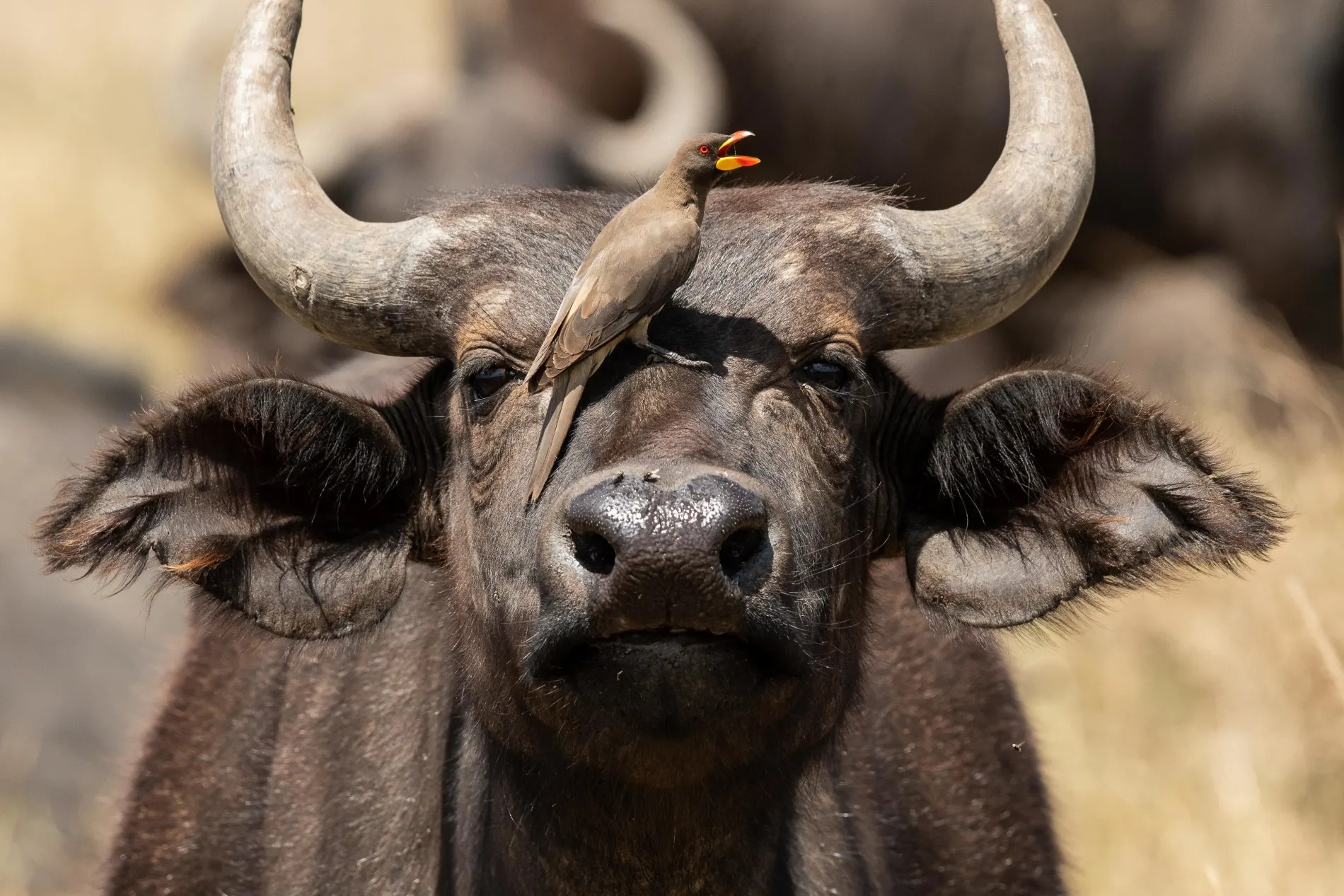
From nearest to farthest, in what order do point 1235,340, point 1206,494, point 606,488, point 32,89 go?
1. point 606,488
2. point 1206,494
3. point 1235,340
4. point 32,89

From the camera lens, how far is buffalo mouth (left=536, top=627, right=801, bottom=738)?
12.0 ft

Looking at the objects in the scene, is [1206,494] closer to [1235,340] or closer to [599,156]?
[1235,340]

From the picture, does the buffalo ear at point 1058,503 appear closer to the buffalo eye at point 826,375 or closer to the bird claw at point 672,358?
the buffalo eye at point 826,375

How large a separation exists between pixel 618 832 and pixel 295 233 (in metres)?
1.72

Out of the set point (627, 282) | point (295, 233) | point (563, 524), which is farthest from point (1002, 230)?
point (295, 233)

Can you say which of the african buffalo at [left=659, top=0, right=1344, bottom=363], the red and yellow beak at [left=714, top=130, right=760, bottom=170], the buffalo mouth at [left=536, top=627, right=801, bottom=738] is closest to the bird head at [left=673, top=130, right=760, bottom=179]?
the red and yellow beak at [left=714, top=130, right=760, bottom=170]

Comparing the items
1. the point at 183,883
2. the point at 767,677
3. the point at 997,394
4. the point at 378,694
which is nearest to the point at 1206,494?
the point at 997,394

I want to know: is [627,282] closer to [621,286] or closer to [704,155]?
[621,286]

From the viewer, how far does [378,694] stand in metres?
5.24

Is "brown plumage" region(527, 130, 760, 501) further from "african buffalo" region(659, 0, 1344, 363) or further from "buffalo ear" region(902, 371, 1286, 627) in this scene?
"african buffalo" region(659, 0, 1344, 363)

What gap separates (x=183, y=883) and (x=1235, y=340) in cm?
813

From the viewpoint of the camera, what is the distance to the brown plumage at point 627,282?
3.79 metres

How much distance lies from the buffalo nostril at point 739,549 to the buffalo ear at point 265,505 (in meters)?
1.28

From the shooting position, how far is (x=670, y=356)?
396 centimetres
